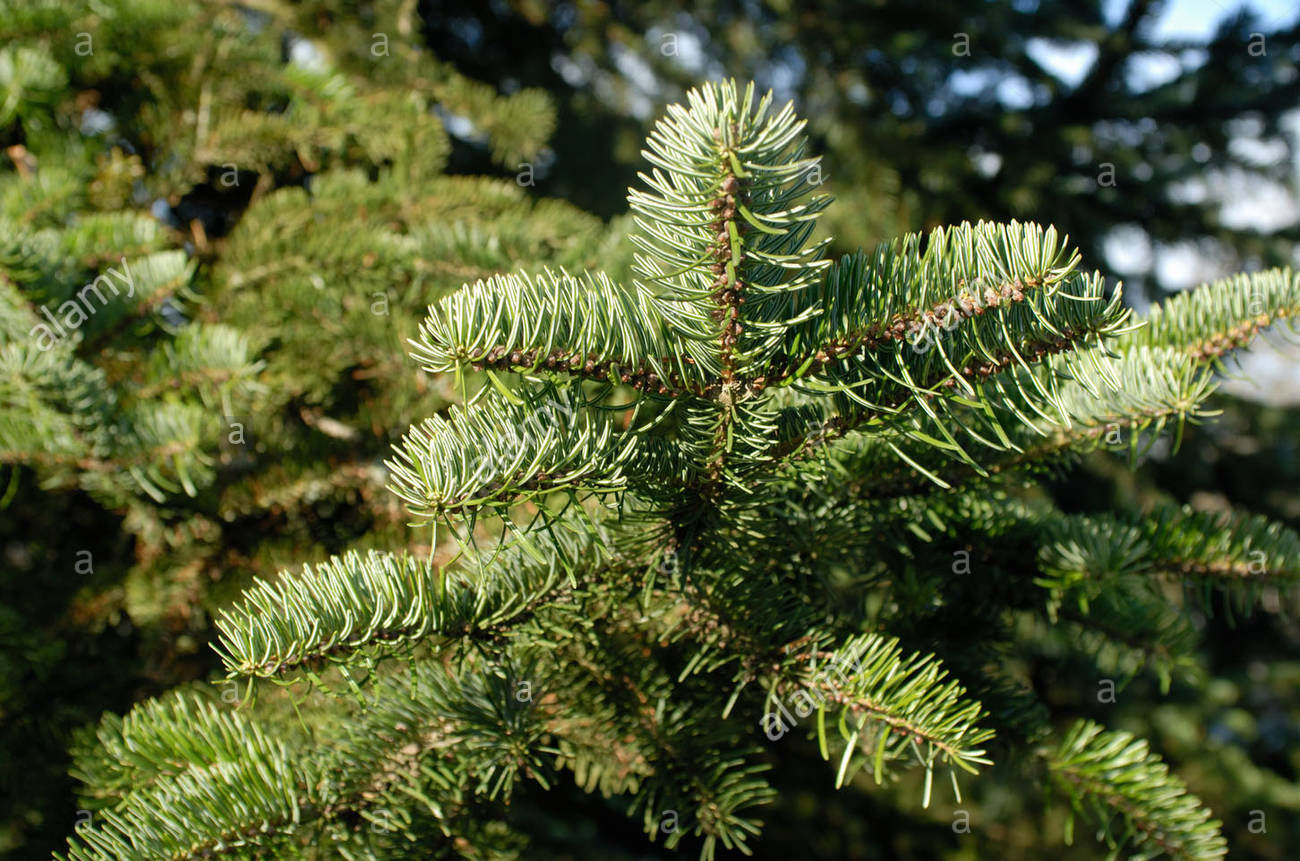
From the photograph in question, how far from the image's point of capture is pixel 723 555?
44 centimetres

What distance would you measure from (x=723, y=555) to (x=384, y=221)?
650mm

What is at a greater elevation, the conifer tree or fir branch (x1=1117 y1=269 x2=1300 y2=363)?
fir branch (x1=1117 y1=269 x2=1300 y2=363)

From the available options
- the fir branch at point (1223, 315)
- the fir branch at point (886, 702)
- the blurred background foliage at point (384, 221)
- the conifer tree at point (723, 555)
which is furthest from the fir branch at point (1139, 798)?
the blurred background foliage at point (384, 221)

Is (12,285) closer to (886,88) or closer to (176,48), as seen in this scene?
(176,48)

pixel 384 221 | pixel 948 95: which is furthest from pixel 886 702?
pixel 948 95

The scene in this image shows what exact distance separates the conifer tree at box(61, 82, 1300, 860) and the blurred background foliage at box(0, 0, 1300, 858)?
0.21m

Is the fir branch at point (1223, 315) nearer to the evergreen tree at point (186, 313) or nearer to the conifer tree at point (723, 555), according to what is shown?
the conifer tree at point (723, 555)

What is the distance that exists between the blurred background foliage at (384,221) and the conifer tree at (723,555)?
0.68 ft

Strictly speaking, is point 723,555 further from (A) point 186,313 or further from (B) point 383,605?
(A) point 186,313

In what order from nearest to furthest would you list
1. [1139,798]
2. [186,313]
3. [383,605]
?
[383,605] < [1139,798] < [186,313]

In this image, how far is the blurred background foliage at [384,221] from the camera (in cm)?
70

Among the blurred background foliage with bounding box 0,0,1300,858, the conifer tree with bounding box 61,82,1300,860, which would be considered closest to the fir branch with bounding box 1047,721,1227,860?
the conifer tree with bounding box 61,82,1300,860

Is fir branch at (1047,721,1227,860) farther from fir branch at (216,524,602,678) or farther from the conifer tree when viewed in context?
fir branch at (216,524,602,678)

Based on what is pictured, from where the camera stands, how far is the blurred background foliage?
0.70m
